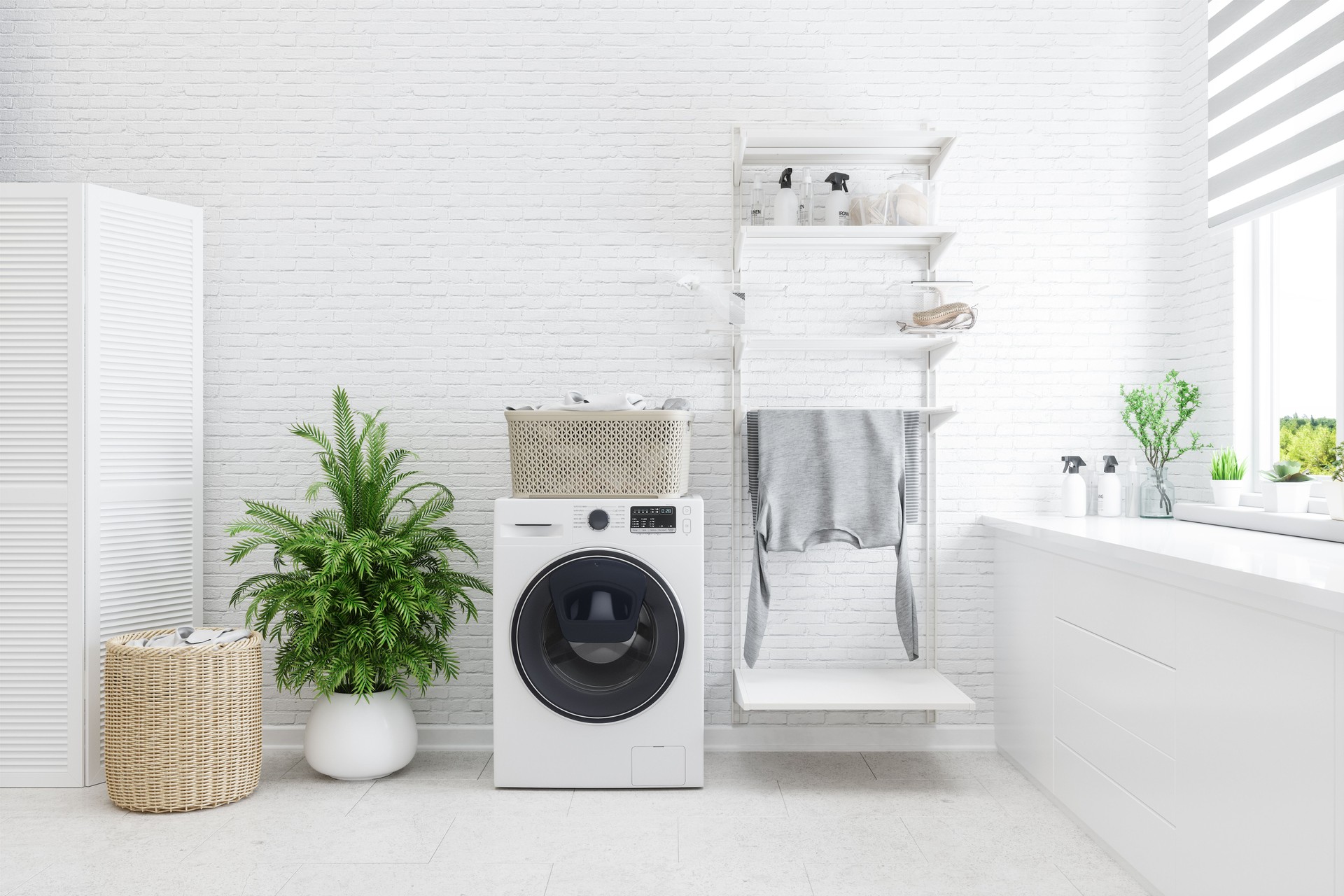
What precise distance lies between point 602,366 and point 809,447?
2.56 feet

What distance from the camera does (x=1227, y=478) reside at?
267 centimetres

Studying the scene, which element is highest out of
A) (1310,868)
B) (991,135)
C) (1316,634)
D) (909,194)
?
(991,135)

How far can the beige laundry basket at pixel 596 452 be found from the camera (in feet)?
8.30

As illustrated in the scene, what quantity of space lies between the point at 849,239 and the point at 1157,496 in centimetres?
133

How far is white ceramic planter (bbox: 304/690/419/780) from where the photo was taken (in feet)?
8.47

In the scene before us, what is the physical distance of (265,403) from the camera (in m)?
2.97

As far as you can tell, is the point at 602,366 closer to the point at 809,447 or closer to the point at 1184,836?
the point at 809,447

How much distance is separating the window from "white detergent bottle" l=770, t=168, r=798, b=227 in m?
1.44

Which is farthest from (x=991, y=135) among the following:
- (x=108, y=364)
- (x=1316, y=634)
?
(x=108, y=364)

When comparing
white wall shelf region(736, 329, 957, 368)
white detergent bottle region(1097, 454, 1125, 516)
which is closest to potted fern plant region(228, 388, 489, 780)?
white wall shelf region(736, 329, 957, 368)

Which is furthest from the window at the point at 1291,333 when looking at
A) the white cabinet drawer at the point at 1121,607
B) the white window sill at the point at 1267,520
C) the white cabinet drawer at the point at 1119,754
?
the white cabinet drawer at the point at 1119,754

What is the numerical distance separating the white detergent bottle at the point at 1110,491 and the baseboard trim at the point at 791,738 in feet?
2.84

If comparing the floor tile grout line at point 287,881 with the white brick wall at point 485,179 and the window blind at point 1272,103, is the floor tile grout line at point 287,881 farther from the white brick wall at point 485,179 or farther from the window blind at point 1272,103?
the window blind at point 1272,103

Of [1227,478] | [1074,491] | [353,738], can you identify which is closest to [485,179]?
[353,738]
